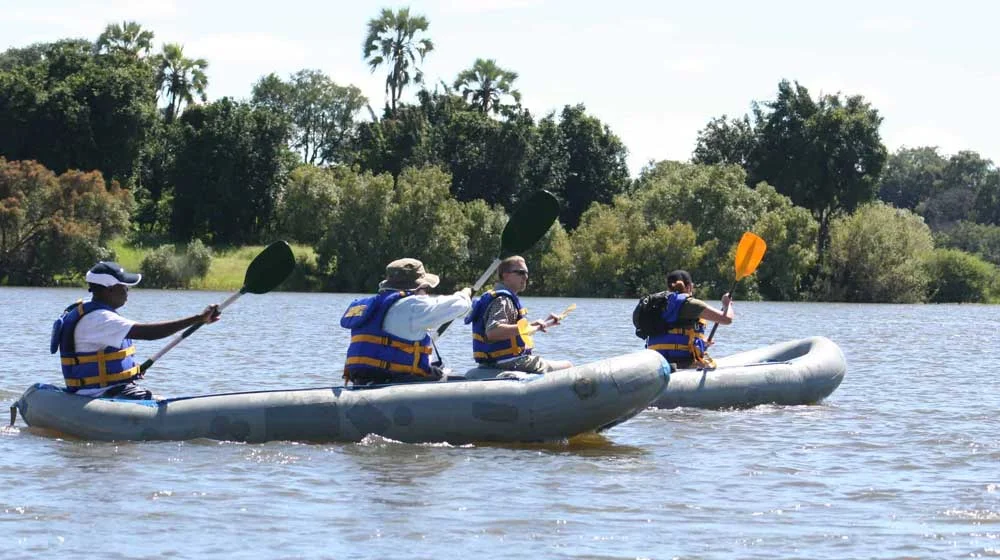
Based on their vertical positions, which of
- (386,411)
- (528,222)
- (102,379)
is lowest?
(386,411)

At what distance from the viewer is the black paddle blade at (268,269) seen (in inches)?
419

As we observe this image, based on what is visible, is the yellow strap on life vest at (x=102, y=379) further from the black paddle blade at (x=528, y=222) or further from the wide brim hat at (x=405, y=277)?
the black paddle blade at (x=528, y=222)

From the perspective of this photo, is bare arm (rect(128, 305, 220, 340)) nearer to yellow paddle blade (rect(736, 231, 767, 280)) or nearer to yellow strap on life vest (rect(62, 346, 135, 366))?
yellow strap on life vest (rect(62, 346, 135, 366))

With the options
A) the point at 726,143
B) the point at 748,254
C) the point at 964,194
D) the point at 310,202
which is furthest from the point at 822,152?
the point at 748,254

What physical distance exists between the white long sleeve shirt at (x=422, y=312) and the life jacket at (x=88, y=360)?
64.1 inches

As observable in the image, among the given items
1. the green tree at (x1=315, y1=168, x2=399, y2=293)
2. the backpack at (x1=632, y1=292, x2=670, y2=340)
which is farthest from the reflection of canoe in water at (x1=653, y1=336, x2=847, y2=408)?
the green tree at (x1=315, y1=168, x2=399, y2=293)

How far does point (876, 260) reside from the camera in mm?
49875

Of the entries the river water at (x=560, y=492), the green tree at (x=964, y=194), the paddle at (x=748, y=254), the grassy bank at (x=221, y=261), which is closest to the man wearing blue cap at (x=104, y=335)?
the river water at (x=560, y=492)

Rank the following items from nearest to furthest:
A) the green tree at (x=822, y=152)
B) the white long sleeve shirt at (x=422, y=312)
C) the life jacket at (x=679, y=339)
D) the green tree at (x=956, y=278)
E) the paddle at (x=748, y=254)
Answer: the white long sleeve shirt at (x=422, y=312)
the life jacket at (x=679, y=339)
the paddle at (x=748, y=254)
the green tree at (x=956, y=278)
the green tree at (x=822, y=152)

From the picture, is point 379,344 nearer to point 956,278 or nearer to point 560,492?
point 560,492

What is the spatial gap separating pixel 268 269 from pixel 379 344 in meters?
1.77

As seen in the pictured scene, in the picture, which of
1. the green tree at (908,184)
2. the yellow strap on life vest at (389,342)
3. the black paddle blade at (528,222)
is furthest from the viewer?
the green tree at (908,184)

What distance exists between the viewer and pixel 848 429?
1091cm

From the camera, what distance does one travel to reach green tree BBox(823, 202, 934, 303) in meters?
49.9
